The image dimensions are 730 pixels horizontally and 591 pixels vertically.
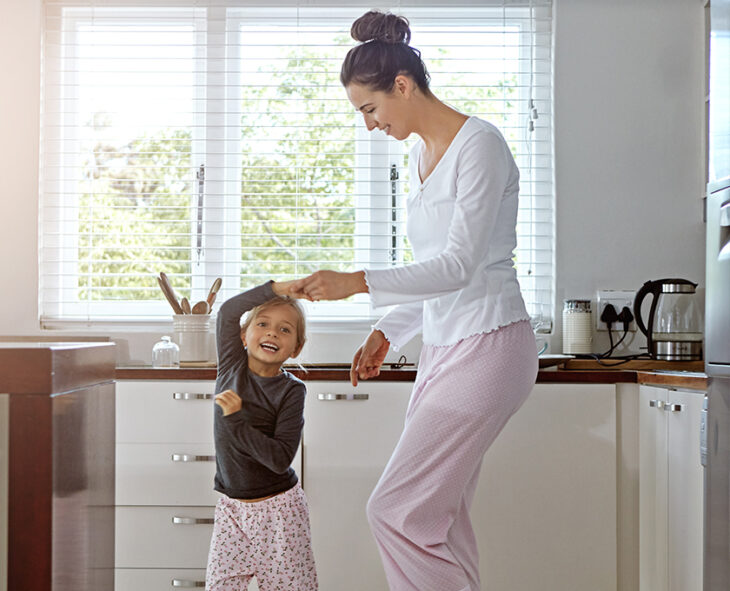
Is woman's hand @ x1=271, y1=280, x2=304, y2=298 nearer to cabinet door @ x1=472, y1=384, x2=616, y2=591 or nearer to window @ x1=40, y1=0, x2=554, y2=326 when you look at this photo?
cabinet door @ x1=472, y1=384, x2=616, y2=591

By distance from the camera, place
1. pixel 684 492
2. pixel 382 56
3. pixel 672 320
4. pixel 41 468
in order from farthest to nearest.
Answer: pixel 672 320, pixel 684 492, pixel 382 56, pixel 41 468

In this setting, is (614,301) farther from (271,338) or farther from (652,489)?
(271,338)

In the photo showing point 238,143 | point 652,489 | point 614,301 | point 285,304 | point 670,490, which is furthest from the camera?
point 238,143

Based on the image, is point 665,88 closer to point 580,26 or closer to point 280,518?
point 580,26

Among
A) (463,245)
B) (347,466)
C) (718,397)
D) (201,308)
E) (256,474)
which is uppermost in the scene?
(463,245)

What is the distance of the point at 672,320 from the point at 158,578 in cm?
176

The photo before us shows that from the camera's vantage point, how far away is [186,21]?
3219 mm

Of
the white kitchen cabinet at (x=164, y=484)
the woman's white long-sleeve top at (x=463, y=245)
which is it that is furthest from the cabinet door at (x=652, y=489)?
the white kitchen cabinet at (x=164, y=484)

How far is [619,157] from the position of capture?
3090 mm

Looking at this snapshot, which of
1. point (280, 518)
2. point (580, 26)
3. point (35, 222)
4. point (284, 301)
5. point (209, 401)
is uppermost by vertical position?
point (580, 26)

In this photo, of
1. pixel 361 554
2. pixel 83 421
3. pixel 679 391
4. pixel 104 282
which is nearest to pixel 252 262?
pixel 104 282

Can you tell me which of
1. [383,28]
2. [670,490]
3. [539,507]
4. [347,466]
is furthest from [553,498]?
[383,28]

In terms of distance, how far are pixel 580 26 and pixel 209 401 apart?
5.90 feet

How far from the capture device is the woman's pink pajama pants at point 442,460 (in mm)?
1760
